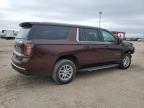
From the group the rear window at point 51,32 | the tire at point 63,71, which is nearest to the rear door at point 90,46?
the tire at point 63,71

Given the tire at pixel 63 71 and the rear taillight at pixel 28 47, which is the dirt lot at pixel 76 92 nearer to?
the tire at pixel 63 71

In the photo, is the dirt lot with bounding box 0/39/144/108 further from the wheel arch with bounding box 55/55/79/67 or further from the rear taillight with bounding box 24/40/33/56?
the rear taillight with bounding box 24/40/33/56

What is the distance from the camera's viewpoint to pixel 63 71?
6.25m

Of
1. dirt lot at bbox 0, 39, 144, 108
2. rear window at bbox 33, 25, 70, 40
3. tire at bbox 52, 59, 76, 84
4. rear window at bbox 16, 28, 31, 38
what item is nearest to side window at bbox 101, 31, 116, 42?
dirt lot at bbox 0, 39, 144, 108

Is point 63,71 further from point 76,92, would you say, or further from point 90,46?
point 90,46

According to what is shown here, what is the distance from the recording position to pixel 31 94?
5309mm

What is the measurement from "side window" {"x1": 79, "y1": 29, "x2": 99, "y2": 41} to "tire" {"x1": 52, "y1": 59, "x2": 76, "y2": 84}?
3.13 feet

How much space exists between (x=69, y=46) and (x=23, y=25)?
1.50 meters

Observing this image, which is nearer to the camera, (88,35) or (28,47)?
(28,47)

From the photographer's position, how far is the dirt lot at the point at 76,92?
15.4 ft

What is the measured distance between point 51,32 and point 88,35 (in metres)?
1.51

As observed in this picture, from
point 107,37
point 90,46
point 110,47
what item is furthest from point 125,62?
point 90,46

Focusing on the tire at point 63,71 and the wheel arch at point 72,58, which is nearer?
the tire at point 63,71

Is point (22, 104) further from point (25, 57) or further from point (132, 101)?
point (132, 101)
